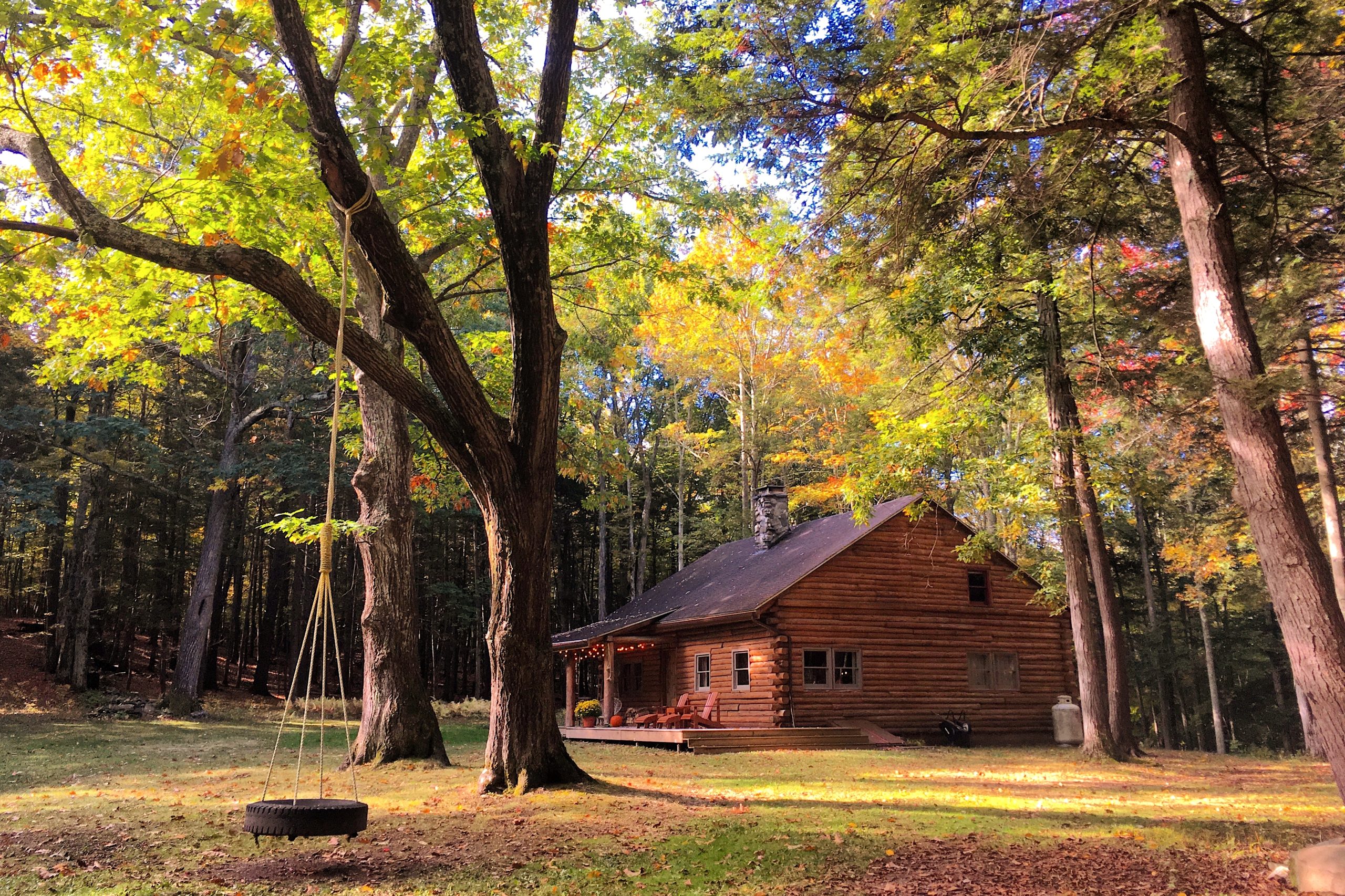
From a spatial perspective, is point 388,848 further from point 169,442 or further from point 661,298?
point 169,442

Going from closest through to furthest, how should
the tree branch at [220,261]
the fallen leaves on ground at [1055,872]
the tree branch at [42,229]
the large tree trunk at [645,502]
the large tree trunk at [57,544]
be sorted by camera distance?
the fallen leaves on ground at [1055,872]
the tree branch at [42,229]
the tree branch at [220,261]
the large tree trunk at [57,544]
the large tree trunk at [645,502]

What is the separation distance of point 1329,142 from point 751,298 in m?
6.21

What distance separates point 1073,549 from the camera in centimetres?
1470

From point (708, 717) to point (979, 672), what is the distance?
7.32 meters

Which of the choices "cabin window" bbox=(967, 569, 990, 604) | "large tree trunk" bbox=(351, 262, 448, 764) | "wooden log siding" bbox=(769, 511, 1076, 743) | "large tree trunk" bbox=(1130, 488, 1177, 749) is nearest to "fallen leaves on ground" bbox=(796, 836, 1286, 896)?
"large tree trunk" bbox=(351, 262, 448, 764)

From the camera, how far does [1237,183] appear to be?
867 centimetres

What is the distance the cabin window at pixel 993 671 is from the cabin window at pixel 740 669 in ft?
18.9

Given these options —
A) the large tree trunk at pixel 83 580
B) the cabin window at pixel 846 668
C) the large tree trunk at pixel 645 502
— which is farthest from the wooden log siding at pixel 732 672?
the large tree trunk at pixel 83 580

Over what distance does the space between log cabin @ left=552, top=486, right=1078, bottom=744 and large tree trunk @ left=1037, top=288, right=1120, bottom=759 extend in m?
4.28

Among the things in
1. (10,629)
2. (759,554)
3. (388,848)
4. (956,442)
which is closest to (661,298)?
(759,554)

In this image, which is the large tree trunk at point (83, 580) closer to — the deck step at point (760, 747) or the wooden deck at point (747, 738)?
the wooden deck at point (747, 738)

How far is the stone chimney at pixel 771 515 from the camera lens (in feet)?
78.9

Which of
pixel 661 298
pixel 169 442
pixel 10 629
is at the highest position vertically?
pixel 661 298

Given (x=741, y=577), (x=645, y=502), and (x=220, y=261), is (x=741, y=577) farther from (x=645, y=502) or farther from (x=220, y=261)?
(x=220, y=261)
